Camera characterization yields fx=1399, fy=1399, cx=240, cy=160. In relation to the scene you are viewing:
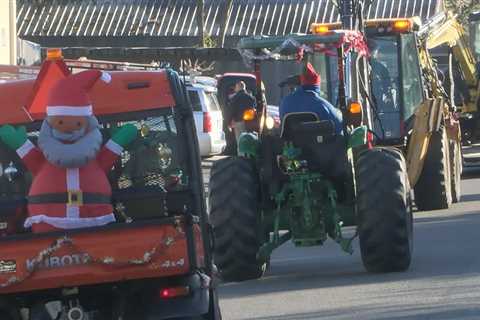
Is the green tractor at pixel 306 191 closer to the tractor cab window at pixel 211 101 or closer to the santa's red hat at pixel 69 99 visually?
the santa's red hat at pixel 69 99

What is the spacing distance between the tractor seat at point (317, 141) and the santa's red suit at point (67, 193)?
191 inches

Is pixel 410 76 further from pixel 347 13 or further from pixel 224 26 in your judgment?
pixel 224 26

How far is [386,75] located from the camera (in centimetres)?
1952

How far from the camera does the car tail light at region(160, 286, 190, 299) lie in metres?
8.10

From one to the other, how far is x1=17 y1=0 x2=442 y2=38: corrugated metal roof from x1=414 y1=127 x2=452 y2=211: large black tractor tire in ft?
92.2

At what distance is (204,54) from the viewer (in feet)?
132

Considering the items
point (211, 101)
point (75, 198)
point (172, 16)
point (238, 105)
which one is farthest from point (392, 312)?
point (172, 16)

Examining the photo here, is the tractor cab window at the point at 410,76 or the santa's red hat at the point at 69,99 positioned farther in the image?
the tractor cab window at the point at 410,76

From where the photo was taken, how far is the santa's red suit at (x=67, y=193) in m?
8.45

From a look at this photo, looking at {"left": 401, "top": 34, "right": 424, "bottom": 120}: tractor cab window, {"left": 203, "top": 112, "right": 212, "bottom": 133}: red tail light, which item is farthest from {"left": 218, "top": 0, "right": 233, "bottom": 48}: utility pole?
{"left": 401, "top": 34, "right": 424, "bottom": 120}: tractor cab window

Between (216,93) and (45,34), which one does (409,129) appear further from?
(45,34)

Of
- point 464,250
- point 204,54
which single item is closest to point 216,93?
point 204,54

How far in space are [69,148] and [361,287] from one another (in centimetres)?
456

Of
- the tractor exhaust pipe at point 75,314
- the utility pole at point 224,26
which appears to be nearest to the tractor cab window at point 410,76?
the tractor exhaust pipe at point 75,314
